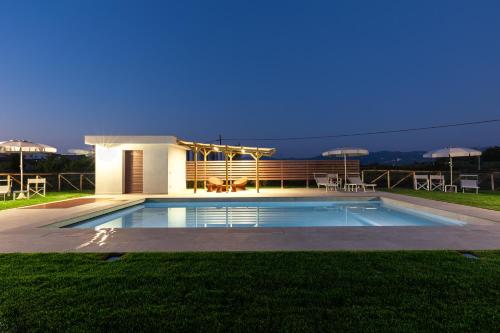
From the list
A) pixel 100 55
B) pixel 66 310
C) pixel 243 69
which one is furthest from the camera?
pixel 243 69

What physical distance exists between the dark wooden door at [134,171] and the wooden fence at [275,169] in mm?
4155

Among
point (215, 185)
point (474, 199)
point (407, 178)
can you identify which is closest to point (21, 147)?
point (215, 185)

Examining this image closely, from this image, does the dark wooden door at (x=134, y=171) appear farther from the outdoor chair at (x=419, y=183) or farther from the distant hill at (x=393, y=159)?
the distant hill at (x=393, y=159)

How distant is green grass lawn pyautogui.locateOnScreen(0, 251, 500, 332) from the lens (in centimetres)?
225

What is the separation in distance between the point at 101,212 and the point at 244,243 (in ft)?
18.9

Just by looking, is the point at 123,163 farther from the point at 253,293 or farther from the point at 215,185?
the point at 253,293

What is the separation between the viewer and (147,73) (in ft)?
89.5

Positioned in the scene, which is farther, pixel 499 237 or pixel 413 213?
pixel 413 213

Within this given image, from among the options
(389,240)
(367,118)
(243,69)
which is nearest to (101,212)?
(389,240)

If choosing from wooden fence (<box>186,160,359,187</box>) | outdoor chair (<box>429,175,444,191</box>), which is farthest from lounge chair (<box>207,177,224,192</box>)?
outdoor chair (<box>429,175,444,191</box>)

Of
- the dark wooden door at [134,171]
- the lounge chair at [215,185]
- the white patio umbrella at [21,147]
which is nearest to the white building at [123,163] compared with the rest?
the dark wooden door at [134,171]

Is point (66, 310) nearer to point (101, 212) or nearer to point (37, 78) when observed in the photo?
point (101, 212)

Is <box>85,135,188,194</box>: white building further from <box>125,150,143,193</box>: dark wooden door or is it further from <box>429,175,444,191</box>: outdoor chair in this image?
<box>429,175,444,191</box>: outdoor chair

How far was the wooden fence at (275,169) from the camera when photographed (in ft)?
59.6
